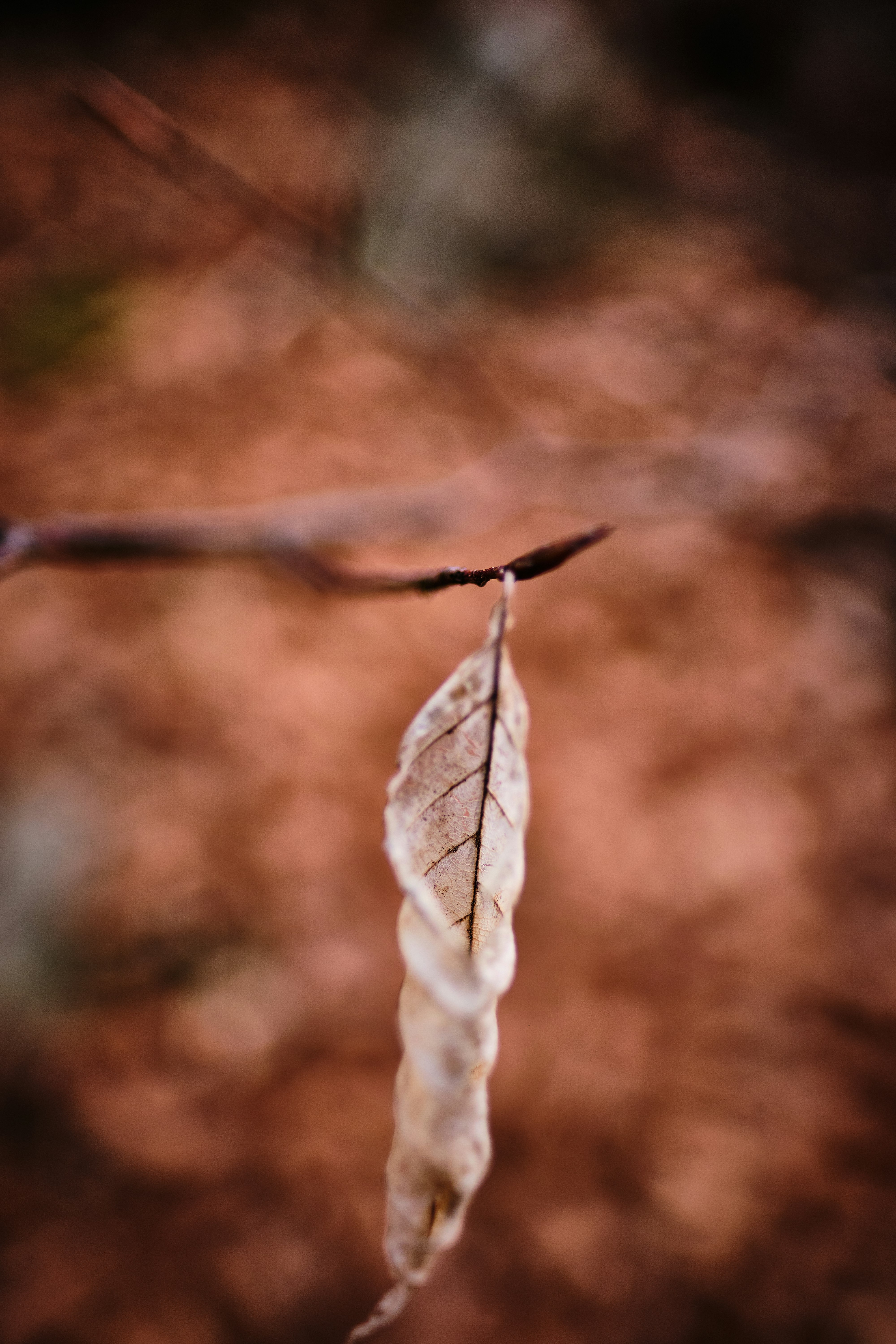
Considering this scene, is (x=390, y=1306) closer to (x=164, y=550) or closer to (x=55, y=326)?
(x=164, y=550)

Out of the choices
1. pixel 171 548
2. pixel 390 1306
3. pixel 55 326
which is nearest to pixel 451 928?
pixel 390 1306

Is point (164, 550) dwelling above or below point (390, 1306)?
above

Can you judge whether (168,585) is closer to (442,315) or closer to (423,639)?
(423,639)

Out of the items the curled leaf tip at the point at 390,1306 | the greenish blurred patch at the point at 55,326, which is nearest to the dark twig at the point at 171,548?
the curled leaf tip at the point at 390,1306

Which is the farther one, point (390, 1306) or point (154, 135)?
point (154, 135)

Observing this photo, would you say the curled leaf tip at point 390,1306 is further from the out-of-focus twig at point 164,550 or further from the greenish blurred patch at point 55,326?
the greenish blurred patch at point 55,326


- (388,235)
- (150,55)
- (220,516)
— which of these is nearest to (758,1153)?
(220,516)
